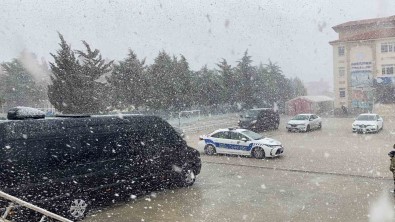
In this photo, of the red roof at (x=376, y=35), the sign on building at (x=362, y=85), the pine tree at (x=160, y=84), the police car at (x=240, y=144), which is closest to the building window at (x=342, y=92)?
the sign on building at (x=362, y=85)

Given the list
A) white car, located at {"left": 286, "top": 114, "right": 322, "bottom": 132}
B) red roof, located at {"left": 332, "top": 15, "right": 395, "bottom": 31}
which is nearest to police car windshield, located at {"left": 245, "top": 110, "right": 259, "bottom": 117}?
white car, located at {"left": 286, "top": 114, "right": 322, "bottom": 132}

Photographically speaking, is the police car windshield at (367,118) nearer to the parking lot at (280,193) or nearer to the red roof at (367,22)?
the parking lot at (280,193)

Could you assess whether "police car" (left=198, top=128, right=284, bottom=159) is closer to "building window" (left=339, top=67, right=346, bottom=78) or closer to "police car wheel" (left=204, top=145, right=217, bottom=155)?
"police car wheel" (left=204, top=145, right=217, bottom=155)

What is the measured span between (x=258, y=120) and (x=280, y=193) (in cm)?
1623

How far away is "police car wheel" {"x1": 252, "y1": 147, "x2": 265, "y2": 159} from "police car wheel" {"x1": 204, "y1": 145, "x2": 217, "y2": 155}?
1.94 meters

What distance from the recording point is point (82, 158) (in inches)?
328

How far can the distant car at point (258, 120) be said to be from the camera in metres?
26.2

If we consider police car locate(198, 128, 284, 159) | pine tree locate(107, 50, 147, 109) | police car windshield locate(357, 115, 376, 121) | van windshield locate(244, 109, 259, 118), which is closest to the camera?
police car locate(198, 128, 284, 159)

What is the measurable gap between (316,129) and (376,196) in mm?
18406

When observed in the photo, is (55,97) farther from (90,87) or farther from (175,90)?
(175,90)

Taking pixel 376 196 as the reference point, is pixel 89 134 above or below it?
above

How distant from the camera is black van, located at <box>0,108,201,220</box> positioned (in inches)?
284

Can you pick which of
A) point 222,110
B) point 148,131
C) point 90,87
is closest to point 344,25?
point 222,110

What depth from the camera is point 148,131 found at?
10.4 m
